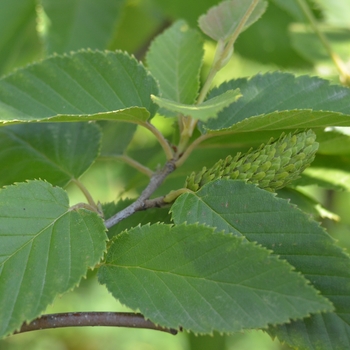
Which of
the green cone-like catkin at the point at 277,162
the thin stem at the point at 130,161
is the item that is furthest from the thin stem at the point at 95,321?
the thin stem at the point at 130,161

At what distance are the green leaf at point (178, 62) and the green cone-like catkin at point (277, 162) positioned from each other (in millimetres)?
279

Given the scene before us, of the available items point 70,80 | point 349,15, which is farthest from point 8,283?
point 349,15

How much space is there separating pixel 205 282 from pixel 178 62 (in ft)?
2.33

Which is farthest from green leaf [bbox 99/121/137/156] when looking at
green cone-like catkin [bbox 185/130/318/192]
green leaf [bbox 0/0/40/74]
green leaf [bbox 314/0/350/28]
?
green leaf [bbox 314/0/350/28]

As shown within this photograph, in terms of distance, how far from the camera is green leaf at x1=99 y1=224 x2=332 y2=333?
32.1 inches

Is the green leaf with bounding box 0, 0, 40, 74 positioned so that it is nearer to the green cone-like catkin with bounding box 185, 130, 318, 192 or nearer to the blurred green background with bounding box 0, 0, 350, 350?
the blurred green background with bounding box 0, 0, 350, 350

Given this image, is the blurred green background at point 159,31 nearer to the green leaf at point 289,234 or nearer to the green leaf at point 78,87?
the green leaf at point 78,87

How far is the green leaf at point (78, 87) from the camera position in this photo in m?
1.18

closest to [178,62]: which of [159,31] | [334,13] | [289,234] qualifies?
[289,234]

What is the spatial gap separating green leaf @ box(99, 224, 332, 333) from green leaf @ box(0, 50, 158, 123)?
39 centimetres

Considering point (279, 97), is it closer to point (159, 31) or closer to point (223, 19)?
point (223, 19)

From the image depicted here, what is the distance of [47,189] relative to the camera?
1.03 meters

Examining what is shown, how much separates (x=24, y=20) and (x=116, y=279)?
1.75 meters

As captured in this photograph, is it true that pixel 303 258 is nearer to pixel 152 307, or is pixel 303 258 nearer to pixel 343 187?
pixel 152 307
